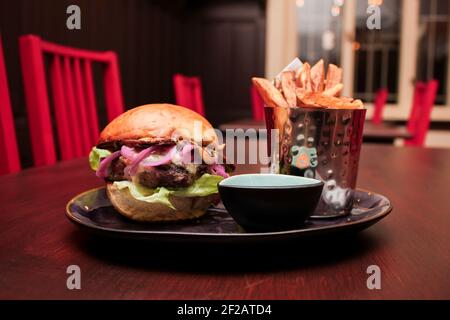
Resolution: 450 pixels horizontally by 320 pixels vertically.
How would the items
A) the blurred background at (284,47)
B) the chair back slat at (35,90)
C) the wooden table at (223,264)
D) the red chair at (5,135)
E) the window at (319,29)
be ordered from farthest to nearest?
the window at (319,29)
the blurred background at (284,47)
the chair back slat at (35,90)
the red chair at (5,135)
the wooden table at (223,264)

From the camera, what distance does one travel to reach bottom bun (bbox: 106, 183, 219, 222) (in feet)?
1.92

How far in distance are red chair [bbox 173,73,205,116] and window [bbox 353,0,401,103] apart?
273cm

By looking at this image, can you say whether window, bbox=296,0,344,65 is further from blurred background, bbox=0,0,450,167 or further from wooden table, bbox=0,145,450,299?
wooden table, bbox=0,145,450,299

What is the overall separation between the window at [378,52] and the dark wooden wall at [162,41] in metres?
1.05

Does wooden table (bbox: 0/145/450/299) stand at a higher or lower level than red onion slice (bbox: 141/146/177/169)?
lower

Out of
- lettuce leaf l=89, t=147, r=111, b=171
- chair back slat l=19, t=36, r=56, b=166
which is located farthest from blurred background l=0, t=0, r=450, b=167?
lettuce leaf l=89, t=147, r=111, b=171

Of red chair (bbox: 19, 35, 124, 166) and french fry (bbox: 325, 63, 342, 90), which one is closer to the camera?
french fry (bbox: 325, 63, 342, 90)

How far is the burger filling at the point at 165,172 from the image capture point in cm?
59

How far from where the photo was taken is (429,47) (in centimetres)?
521

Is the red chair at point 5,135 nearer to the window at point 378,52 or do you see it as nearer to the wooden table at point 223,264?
the wooden table at point 223,264

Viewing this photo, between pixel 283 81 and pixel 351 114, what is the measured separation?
0.10m

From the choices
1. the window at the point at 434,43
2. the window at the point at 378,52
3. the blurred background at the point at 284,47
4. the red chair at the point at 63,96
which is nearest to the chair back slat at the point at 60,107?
the red chair at the point at 63,96

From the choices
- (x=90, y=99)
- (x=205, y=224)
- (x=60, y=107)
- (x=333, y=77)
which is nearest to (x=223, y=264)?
(x=205, y=224)

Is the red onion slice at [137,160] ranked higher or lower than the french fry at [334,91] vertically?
lower
